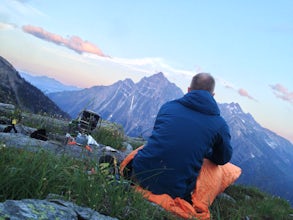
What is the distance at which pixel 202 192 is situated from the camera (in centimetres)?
639

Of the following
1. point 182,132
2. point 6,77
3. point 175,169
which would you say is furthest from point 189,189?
point 6,77

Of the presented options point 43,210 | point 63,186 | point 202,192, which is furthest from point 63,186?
point 202,192

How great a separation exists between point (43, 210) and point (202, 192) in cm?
413

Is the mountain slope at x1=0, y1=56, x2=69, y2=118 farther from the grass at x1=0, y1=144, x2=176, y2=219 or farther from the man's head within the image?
the grass at x1=0, y1=144, x2=176, y2=219

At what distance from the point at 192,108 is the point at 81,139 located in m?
4.14

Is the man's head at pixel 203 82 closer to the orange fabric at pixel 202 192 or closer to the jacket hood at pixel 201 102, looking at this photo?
the jacket hood at pixel 201 102

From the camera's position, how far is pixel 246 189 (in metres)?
11.8

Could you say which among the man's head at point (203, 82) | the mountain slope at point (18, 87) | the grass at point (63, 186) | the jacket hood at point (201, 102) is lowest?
the mountain slope at point (18, 87)

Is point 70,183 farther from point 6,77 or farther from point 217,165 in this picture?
point 6,77

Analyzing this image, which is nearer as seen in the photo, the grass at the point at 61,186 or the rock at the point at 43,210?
the rock at the point at 43,210

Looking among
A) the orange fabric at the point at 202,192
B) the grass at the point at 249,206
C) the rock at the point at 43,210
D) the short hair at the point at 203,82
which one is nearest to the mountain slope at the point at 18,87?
the grass at the point at 249,206

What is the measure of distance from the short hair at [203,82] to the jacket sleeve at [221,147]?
76cm

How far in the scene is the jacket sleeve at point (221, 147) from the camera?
6.41 m

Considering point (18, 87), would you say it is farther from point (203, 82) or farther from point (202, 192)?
point (202, 192)
